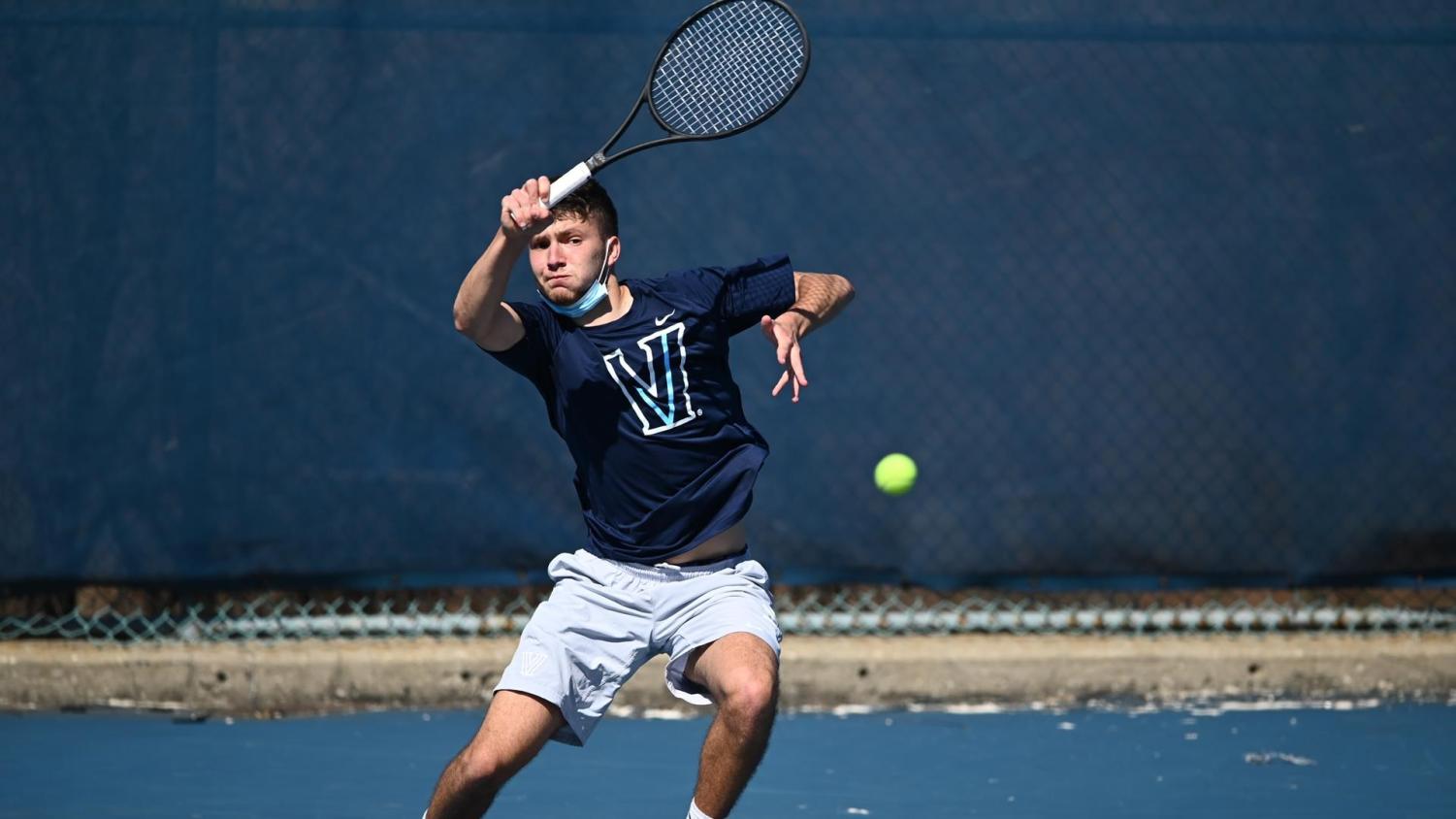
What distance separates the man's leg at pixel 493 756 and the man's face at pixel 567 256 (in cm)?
A: 86

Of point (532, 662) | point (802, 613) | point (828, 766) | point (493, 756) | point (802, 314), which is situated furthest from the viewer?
point (802, 613)

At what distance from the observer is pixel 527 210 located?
3.52 m

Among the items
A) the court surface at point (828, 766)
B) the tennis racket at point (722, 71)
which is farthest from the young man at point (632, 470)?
the court surface at point (828, 766)

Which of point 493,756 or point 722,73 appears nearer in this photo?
point 493,756

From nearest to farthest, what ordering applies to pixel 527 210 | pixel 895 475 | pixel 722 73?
pixel 527 210 → pixel 722 73 → pixel 895 475

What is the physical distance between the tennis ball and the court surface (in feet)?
2.34

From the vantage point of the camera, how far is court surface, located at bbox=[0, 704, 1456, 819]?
4648mm

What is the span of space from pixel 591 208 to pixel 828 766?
187cm

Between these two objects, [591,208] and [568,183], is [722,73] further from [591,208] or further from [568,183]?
[568,183]

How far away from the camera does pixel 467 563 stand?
589cm

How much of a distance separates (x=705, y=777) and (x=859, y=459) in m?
2.37

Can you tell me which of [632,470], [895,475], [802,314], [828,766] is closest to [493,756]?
[632,470]

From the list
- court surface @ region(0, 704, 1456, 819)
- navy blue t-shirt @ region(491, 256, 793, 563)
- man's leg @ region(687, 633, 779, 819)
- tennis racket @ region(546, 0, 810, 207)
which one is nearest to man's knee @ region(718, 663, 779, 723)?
man's leg @ region(687, 633, 779, 819)

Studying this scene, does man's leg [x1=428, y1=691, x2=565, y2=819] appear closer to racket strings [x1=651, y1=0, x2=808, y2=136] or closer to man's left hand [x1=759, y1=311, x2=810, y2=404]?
man's left hand [x1=759, y1=311, x2=810, y2=404]
